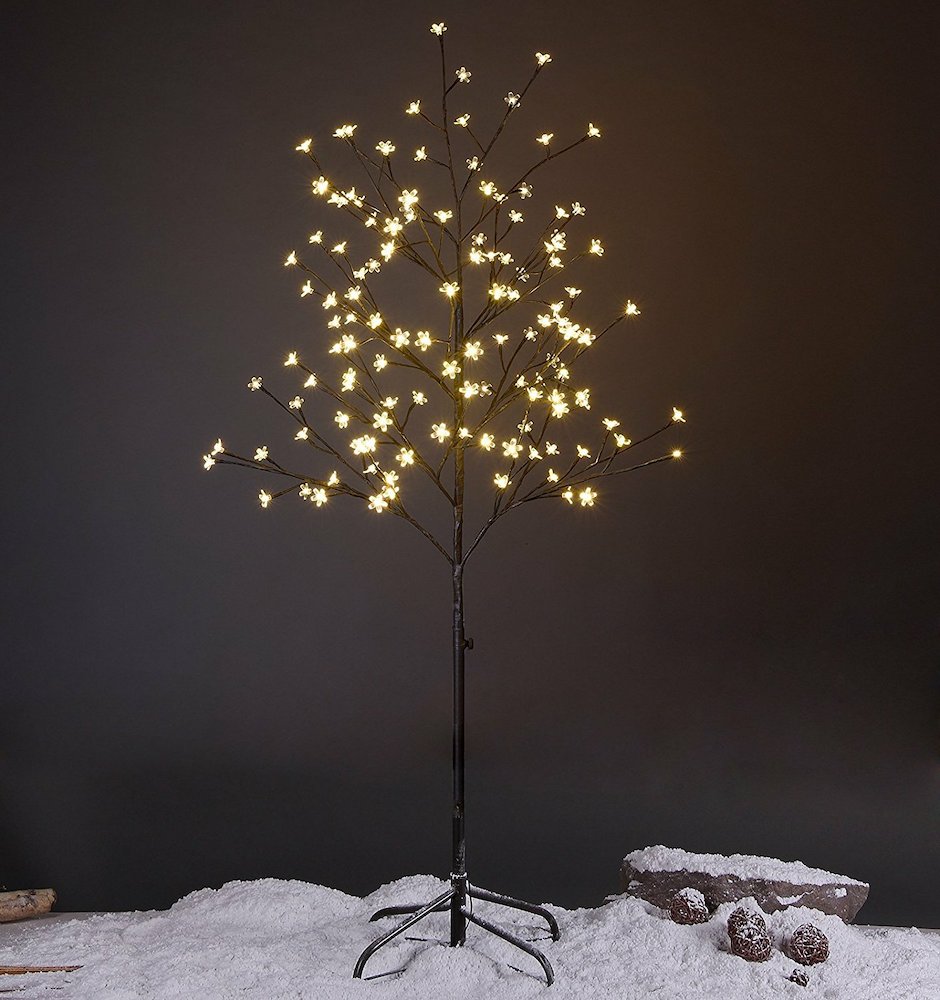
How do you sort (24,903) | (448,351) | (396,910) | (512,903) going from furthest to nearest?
(448,351), (24,903), (396,910), (512,903)

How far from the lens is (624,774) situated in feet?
11.4

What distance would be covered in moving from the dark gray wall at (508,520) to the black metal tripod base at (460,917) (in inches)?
22.8

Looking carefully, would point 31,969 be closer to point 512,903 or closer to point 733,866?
point 512,903

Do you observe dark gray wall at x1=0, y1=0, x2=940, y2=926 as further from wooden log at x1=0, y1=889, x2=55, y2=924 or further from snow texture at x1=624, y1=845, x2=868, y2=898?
snow texture at x1=624, y1=845, x2=868, y2=898

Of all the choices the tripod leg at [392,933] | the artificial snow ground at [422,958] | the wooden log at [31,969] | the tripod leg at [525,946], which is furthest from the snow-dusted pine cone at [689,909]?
the wooden log at [31,969]

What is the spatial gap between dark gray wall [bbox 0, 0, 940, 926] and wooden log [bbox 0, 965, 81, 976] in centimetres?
71

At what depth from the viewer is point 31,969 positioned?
276 cm

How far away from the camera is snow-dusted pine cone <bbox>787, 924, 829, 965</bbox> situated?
274cm

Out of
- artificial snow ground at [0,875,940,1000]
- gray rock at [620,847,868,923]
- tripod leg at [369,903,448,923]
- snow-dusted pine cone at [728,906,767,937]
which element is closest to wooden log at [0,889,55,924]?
artificial snow ground at [0,875,940,1000]

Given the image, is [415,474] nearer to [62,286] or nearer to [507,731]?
[507,731]

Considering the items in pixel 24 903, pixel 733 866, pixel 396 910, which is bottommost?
pixel 24 903

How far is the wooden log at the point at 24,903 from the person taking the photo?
3.26 meters

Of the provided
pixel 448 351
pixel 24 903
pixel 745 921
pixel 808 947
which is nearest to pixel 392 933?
pixel 745 921

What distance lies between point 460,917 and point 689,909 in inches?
24.7
